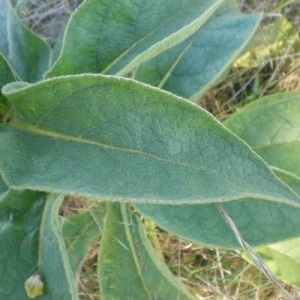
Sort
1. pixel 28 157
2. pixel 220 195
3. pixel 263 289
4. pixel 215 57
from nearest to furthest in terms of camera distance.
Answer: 1. pixel 220 195
2. pixel 28 157
3. pixel 215 57
4. pixel 263 289

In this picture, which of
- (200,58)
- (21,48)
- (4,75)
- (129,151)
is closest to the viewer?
(129,151)

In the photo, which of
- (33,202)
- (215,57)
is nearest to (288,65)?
(215,57)

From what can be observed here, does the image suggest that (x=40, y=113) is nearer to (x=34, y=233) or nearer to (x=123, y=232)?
(x=34, y=233)

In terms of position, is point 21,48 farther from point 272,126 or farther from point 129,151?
point 272,126

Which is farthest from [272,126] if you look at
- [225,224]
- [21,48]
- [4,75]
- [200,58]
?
[4,75]

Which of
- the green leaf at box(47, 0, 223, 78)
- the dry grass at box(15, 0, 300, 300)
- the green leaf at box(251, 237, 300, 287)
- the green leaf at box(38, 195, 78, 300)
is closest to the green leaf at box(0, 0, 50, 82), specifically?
the green leaf at box(47, 0, 223, 78)
